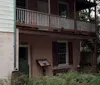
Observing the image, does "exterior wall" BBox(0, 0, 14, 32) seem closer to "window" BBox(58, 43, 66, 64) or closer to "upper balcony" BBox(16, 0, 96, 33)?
"upper balcony" BBox(16, 0, 96, 33)

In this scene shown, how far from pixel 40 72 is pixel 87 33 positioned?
4.52 m

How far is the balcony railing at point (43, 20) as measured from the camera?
11617mm

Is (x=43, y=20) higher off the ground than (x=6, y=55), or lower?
higher

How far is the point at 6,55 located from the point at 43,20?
10.9 feet

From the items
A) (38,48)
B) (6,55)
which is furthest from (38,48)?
(6,55)

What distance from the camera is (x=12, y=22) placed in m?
10.8

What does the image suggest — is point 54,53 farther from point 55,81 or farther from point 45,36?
point 55,81

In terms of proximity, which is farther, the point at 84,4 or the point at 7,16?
the point at 84,4

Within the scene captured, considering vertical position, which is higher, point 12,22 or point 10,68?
point 12,22

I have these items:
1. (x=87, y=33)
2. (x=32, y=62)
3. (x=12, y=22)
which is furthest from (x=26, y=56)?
(x=87, y=33)

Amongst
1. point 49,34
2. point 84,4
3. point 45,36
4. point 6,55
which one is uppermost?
point 84,4

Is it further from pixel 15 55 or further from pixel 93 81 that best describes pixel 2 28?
pixel 93 81

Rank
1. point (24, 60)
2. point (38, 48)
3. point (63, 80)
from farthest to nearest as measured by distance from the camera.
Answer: point (38, 48) < point (24, 60) < point (63, 80)

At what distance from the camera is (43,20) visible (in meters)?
12.6
